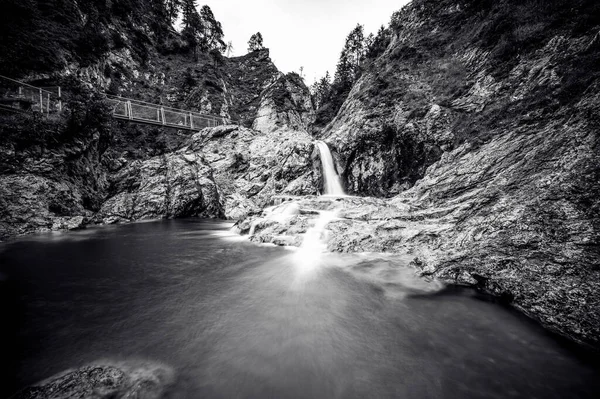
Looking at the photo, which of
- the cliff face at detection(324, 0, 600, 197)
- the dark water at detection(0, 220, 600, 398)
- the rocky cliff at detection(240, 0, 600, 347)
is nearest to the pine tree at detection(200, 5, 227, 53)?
the cliff face at detection(324, 0, 600, 197)

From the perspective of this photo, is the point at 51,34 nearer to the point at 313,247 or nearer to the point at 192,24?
the point at 313,247

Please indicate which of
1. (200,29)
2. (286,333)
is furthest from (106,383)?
(200,29)

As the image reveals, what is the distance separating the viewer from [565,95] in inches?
259

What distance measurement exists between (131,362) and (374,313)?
3.47 meters

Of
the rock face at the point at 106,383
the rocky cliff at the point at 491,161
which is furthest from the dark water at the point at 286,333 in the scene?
the rocky cliff at the point at 491,161

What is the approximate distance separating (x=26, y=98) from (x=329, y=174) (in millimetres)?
16824

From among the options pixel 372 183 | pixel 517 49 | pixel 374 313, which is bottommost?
pixel 374 313

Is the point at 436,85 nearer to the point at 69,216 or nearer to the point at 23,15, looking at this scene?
the point at 69,216

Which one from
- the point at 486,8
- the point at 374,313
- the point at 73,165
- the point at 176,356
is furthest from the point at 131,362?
the point at 486,8

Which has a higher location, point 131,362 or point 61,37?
point 61,37

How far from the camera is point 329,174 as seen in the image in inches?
681

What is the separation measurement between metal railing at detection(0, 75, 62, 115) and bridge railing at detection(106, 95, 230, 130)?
771 centimetres

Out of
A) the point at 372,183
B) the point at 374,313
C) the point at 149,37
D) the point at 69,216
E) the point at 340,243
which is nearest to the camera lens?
the point at 374,313

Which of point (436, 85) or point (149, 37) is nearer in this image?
point (436, 85)
